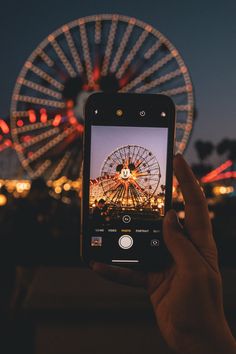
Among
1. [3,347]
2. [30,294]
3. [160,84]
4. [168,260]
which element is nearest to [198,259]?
[168,260]

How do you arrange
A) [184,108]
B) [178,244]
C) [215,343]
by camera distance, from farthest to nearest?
[184,108] → [178,244] → [215,343]

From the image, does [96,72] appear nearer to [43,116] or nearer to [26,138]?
[43,116]

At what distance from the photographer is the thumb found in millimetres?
1601

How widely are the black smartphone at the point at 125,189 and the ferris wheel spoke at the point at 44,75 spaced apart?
13990 millimetres

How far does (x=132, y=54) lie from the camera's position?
1700cm

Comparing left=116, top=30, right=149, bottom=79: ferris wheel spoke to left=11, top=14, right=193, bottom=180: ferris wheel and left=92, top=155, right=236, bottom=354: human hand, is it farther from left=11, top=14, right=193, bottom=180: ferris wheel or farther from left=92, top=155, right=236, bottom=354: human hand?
left=92, top=155, right=236, bottom=354: human hand

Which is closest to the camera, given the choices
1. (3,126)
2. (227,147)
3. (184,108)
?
(184,108)

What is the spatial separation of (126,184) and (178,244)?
0.53 meters

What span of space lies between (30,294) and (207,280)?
17.0ft

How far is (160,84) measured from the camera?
1641 centimetres

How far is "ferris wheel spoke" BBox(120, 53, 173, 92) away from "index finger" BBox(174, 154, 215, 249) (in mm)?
14148

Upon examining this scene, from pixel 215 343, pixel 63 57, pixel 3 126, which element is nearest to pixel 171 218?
pixel 215 343

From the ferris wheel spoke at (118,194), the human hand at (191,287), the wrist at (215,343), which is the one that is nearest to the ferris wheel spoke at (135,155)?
the ferris wheel spoke at (118,194)

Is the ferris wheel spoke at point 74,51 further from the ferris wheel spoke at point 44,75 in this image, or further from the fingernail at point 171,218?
the fingernail at point 171,218
